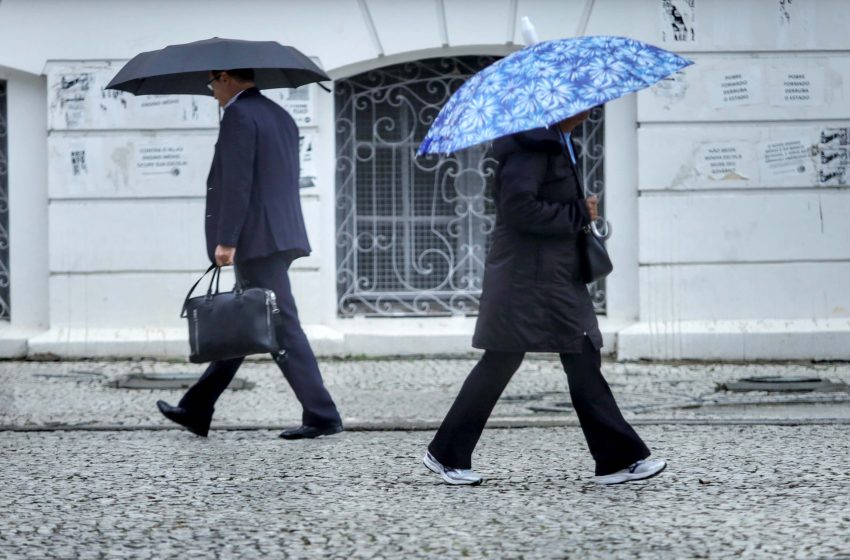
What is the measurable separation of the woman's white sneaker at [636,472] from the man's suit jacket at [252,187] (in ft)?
6.85

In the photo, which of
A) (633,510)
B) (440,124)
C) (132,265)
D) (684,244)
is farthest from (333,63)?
(633,510)

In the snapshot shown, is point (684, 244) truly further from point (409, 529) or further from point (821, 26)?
point (409, 529)

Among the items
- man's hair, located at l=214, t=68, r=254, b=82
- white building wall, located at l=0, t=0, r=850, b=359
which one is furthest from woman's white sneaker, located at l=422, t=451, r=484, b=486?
white building wall, located at l=0, t=0, r=850, b=359

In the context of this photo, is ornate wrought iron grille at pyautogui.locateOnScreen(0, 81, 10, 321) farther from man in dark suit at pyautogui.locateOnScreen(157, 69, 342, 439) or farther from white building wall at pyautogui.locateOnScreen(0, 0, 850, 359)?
man in dark suit at pyautogui.locateOnScreen(157, 69, 342, 439)

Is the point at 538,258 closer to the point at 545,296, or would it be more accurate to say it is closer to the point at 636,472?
the point at 545,296

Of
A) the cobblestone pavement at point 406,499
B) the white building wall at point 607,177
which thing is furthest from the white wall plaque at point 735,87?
the cobblestone pavement at point 406,499

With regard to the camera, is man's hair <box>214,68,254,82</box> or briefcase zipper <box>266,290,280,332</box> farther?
man's hair <box>214,68,254,82</box>

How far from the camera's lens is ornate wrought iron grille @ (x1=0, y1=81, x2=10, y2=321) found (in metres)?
11.1

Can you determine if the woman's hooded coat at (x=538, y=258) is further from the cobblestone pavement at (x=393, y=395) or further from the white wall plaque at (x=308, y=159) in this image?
the white wall plaque at (x=308, y=159)

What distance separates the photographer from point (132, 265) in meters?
10.9

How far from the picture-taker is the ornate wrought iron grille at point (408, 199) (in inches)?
438

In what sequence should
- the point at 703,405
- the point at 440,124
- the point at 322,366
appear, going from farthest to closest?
the point at 322,366
the point at 703,405
the point at 440,124

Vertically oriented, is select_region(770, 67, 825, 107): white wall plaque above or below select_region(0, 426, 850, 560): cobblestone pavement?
above

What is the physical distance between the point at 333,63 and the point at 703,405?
12.5 ft
